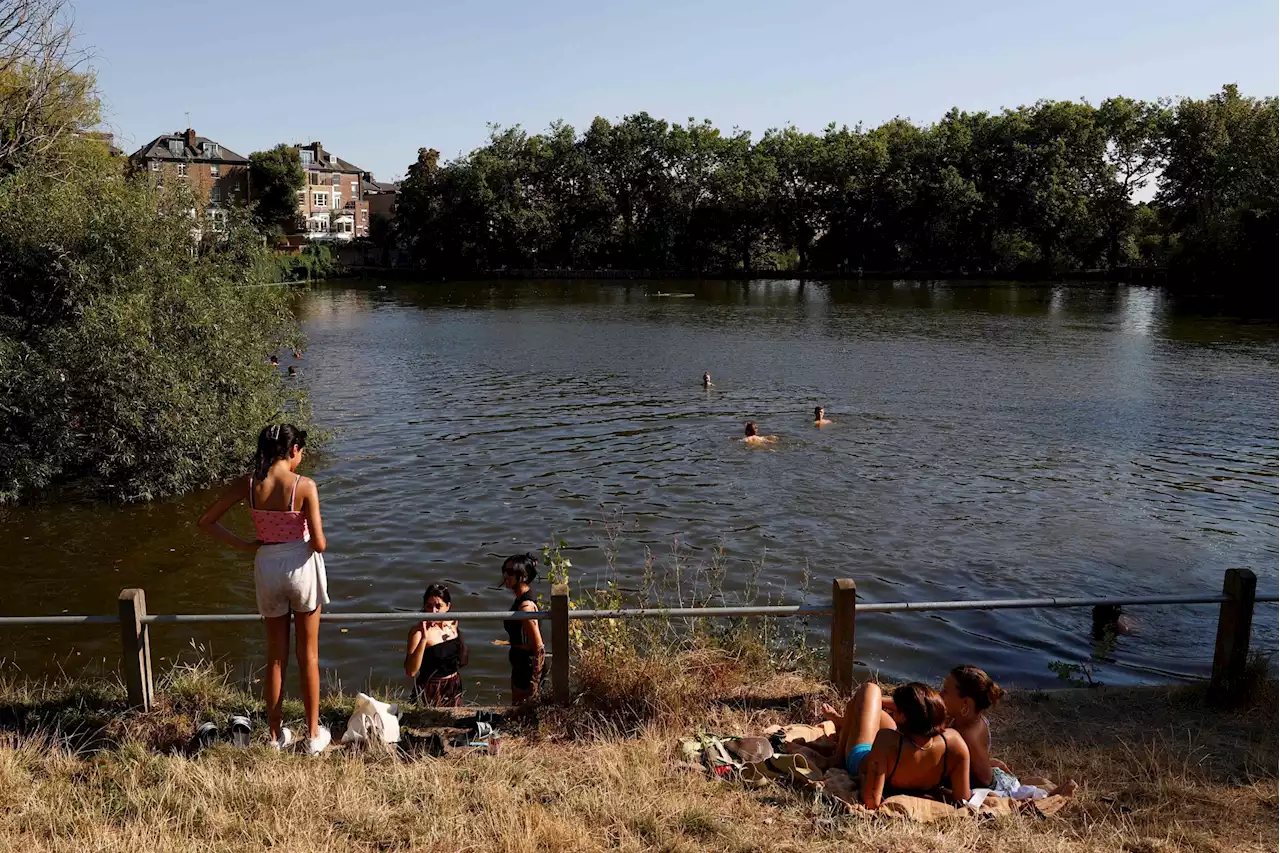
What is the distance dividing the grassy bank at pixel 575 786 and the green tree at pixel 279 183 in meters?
105

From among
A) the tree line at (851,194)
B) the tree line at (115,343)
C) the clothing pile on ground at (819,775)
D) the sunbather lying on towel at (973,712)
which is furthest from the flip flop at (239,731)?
the tree line at (851,194)

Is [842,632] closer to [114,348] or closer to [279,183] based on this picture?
[114,348]

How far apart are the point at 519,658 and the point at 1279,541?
1297 cm

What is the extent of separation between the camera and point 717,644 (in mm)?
8812

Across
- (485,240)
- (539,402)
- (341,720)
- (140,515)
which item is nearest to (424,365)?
(539,402)

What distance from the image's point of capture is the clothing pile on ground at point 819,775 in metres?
6.22

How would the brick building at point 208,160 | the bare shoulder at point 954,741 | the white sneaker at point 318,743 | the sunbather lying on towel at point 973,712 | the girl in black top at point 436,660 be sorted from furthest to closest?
the brick building at point 208,160 → the girl in black top at point 436,660 → the white sneaker at point 318,743 → the sunbather lying on towel at point 973,712 → the bare shoulder at point 954,741

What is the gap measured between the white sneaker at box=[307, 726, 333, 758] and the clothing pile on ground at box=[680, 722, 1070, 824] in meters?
2.52

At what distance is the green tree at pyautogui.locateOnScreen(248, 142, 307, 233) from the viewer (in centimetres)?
10388

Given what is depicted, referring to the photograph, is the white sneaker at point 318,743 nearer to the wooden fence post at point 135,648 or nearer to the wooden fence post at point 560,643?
the wooden fence post at point 135,648

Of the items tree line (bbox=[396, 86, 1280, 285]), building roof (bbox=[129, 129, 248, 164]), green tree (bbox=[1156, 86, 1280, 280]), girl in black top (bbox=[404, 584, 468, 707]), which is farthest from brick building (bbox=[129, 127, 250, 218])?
girl in black top (bbox=[404, 584, 468, 707])

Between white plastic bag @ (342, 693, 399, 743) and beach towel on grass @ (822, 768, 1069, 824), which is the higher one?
white plastic bag @ (342, 693, 399, 743)

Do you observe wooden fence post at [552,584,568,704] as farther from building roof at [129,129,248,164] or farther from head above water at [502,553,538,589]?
building roof at [129,129,248,164]

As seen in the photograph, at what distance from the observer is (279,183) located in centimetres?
10488
